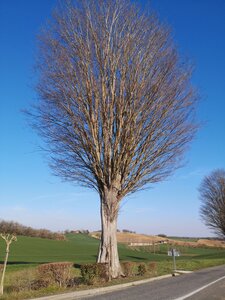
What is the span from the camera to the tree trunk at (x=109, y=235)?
1783cm

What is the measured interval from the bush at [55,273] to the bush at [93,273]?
28.5 inches

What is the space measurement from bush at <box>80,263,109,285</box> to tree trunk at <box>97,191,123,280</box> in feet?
3.48

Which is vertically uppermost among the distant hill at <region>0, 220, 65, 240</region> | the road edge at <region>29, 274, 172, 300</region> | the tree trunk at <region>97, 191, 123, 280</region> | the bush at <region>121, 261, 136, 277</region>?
the distant hill at <region>0, 220, 65, 240</region>

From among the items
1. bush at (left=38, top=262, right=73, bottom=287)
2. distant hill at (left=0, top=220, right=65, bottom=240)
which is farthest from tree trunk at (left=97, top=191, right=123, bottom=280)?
distant hill at (left=0, top=220, right=65, bottom=240)

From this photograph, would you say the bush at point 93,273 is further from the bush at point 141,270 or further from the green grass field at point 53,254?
the green grass field at point 53,254

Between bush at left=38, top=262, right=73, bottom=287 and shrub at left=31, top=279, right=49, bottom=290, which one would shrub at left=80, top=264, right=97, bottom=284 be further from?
shrub at left=31, top=279, right=49, bottom=290

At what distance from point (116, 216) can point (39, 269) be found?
5136 mm

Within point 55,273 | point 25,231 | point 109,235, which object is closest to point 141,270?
point 109,235

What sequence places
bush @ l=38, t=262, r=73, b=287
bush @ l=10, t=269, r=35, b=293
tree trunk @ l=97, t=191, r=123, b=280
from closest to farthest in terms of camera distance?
bush @ l=10, t=269, r=35, b=293 → bush @ l=38, t=262, r=73, b=287 → tree trunk @ l=97, t=191, r=123, b=280

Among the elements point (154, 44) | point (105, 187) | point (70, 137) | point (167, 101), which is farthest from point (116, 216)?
point (154, 44)

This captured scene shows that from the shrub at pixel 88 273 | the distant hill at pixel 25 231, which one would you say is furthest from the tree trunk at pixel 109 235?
the distant hill at pixel 25 231

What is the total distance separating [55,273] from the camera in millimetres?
14836

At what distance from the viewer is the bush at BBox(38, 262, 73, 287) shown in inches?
574

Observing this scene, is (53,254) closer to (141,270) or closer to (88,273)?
(141,270)
